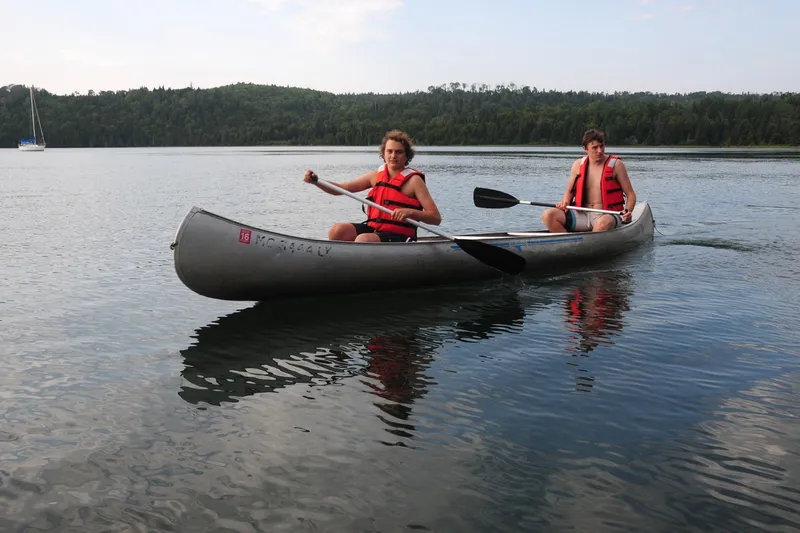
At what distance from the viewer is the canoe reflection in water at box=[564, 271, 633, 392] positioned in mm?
6562

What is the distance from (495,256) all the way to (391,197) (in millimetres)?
1630

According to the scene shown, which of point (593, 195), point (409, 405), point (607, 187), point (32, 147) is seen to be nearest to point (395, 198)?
point (409, 405)

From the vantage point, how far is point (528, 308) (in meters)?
8.18

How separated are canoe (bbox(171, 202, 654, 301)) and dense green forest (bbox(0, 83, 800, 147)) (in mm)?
95985

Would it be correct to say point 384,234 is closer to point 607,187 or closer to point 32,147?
point 607,187

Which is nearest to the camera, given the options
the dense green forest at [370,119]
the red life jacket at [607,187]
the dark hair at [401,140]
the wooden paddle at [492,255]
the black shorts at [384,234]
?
the dark hair at [401,140]

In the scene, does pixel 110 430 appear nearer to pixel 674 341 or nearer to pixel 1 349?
pixel 1 349

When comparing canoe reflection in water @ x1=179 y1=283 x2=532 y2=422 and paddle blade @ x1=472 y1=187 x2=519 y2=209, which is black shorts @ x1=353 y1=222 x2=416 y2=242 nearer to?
canoe reflection in water @ x1=179 y1=283 x2=532 y2=422

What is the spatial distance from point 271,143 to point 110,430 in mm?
140728

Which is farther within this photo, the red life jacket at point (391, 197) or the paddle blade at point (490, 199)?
the paddle blade at point (490, 199)

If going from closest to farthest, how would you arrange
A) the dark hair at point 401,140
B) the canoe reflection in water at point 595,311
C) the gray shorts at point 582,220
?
the canoe reflection in water at point 595,311
the dark hair at point 401,140
the gray shorts at point 582,220

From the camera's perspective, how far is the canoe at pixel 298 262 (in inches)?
271

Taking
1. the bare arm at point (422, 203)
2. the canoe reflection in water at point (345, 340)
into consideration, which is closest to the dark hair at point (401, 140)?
the bare arm at point (422, 203)

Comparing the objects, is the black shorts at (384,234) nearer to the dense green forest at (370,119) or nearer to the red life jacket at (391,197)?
the red life jacket at (391,197)
